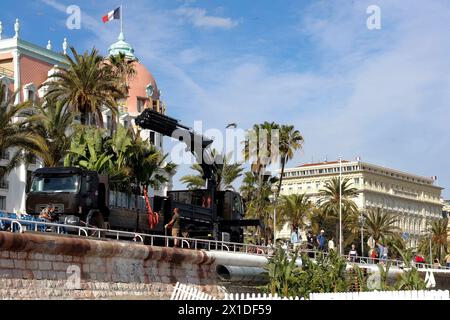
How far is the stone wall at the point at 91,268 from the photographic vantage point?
18.9m

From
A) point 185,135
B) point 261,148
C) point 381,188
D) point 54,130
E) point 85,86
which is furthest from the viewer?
point 381,188

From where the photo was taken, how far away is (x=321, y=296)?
789 inches

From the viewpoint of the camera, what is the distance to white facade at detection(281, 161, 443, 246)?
124 metres

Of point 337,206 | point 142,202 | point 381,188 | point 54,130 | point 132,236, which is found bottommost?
point 132,236

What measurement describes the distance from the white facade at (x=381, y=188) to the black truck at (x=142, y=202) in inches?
3488

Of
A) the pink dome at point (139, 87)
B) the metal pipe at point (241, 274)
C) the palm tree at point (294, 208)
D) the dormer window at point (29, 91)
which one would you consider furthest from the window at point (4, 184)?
the palm tree at point (294, 208)

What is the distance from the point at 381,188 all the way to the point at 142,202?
102915 mm

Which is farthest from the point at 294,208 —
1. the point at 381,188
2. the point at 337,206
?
the point at 381,188

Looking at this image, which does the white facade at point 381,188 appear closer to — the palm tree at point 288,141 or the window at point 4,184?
the palm tree at point 288,141

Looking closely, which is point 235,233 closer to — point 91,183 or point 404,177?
point 91,183

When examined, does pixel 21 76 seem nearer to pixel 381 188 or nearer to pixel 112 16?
pixel 112 16

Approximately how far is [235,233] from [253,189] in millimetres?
33350

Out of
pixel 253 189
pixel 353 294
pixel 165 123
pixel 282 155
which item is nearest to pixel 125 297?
pixel 353 294

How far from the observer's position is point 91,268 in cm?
2170
